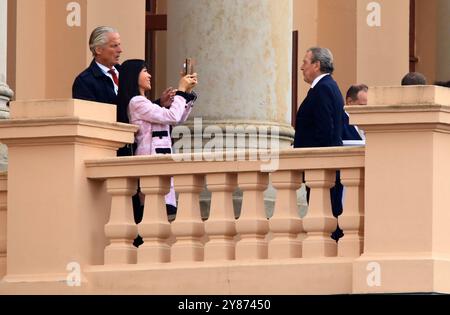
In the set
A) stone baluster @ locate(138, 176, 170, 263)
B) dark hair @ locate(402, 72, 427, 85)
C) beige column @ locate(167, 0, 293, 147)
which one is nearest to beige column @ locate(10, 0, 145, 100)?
beige column @ locate(167, 0, 293, 147)

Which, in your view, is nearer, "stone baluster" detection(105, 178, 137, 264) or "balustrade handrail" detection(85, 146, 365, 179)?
"balustrade handrail" detection(85, 146, 365, 179)

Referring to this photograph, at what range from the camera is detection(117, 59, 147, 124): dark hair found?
1514cm

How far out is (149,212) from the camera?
556 inches

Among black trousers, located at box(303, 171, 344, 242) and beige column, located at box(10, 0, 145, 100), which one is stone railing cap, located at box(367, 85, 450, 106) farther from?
beige column, located at box(10, 0, 145, 100)

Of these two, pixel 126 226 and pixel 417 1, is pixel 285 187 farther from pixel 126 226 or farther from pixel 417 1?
pixel 417 1

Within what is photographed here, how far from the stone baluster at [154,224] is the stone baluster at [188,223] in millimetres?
86

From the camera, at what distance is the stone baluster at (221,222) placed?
45.5 feet

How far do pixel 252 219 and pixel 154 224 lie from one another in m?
0.69

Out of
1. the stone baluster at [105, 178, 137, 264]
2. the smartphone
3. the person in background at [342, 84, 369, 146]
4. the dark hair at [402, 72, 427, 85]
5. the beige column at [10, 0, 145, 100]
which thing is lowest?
the stone baluster at [105, 178, 137, 264]

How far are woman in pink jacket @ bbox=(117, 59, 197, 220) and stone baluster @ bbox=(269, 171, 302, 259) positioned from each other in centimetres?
145

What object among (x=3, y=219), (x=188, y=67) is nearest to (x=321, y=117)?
(x=188, y=67)

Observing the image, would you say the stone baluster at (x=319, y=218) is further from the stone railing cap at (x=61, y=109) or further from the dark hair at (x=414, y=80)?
the dark hair at (x=414, y=80)

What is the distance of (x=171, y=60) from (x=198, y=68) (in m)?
0.52

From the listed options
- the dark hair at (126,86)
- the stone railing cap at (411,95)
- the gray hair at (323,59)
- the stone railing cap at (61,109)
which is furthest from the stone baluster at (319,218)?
the dark hair at (126,86)
